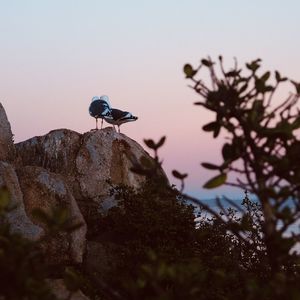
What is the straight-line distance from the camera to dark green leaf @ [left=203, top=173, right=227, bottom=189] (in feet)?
11.2

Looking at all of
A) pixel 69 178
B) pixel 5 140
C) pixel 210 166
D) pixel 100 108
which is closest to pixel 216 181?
pixel 210 166

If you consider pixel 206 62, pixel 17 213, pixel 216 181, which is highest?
pixel 17 213

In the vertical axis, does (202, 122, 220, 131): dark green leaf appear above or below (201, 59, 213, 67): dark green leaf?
below

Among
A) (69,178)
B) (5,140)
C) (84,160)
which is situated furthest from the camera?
(84,160)

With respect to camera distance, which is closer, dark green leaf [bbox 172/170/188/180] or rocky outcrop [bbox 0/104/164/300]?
dark green leaf [bbox 172/170/188/180]

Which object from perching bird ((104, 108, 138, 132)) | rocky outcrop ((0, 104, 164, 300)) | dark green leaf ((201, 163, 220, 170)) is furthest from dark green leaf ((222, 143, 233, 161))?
perching bird ((104, 108, 138, 132))

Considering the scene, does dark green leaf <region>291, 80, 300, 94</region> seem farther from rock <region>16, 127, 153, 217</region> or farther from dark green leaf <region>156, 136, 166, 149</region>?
rock <region>16, 127, 153, 217</region>

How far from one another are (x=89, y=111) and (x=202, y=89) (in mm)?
19879

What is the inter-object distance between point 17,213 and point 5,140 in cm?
391

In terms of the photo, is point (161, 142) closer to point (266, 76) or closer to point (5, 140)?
point (266, 76)

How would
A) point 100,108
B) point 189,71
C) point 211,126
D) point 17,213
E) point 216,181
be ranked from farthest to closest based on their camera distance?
point 100,108, point 17,213, point 189,71, point 211,126, point 216,181

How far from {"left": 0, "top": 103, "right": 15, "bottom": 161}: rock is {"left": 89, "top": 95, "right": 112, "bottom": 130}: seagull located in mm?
5684

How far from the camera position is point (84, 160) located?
784 inches

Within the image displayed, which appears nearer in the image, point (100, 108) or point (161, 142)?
point (161, 142)
